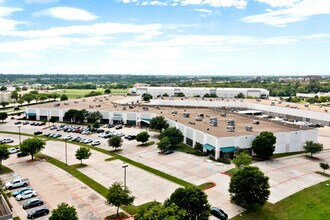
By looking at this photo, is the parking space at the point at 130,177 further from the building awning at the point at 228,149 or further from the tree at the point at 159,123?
the tree at the point at 159,123

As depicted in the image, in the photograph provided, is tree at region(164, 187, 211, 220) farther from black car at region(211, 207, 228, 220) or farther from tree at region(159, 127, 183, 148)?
tree at region(159, 127, 183, 148)

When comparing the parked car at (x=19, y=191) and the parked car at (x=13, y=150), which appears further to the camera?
the parked car at (x=13, y=150)

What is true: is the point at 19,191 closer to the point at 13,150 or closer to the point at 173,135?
the point at 13,150

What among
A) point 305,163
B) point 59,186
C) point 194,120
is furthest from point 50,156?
point 305,163

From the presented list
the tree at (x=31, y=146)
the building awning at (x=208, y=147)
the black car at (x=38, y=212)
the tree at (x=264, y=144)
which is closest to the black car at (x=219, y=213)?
the black car at (x=38, y=212)

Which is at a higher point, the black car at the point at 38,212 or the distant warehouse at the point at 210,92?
the distant warehouse at the point at 210,92

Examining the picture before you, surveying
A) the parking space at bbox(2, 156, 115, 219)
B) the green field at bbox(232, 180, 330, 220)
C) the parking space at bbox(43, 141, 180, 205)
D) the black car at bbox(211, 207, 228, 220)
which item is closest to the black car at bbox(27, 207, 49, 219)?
the parking space at bbox(2, 156, 115, 219)
